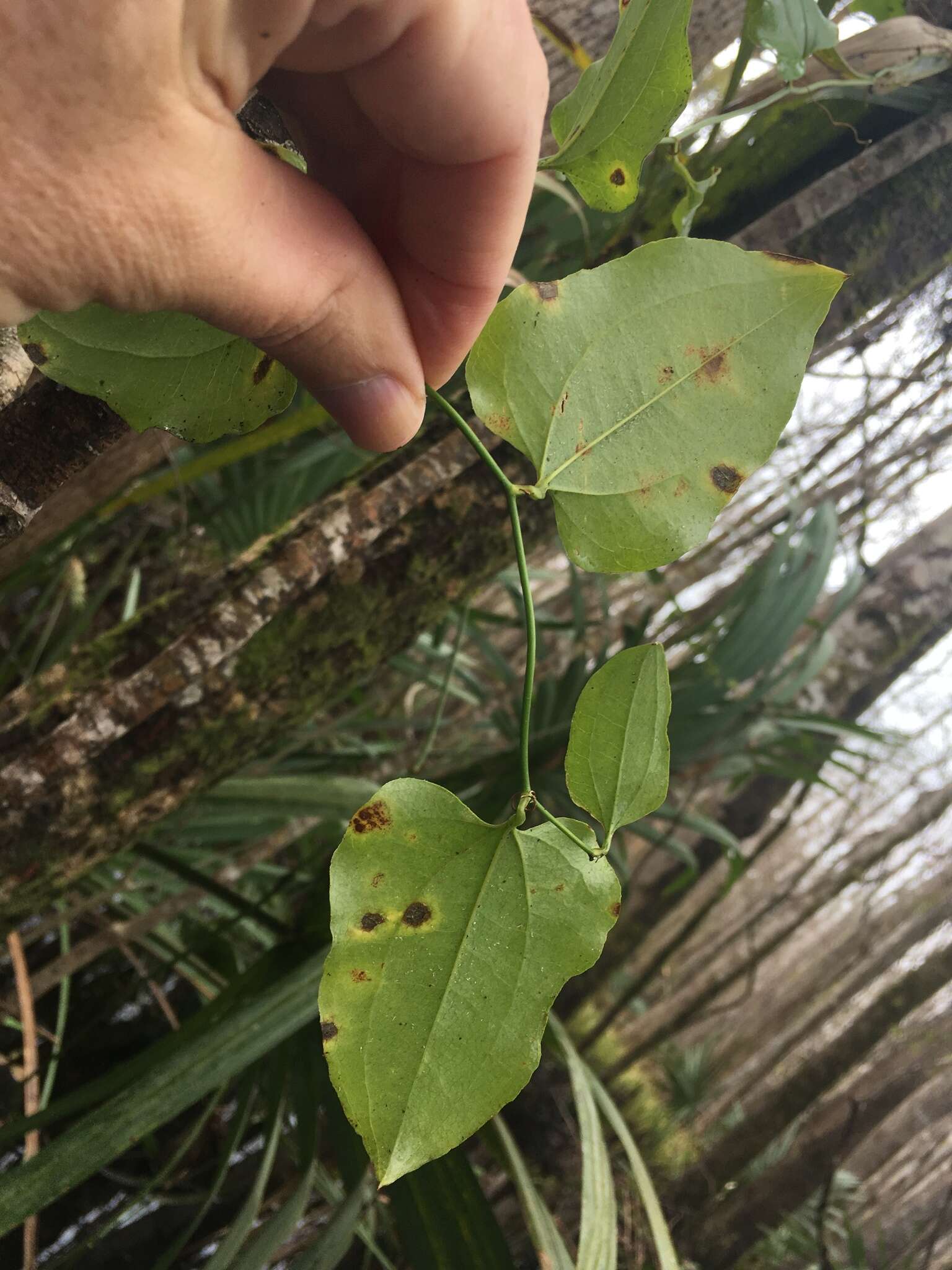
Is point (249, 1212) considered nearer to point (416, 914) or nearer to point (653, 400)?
point (416, 914)

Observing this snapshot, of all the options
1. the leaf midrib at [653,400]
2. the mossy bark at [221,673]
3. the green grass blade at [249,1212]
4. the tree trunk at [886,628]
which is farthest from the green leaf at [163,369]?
the tree trunk at [886,628]

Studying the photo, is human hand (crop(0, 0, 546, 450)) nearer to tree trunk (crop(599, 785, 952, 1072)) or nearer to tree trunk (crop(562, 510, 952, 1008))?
tree trunk (crop(562, 510, 952, 1008))

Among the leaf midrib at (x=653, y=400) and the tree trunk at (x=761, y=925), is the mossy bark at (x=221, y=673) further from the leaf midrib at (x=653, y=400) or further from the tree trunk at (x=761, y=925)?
the tree trunk at (x=761, y=925)

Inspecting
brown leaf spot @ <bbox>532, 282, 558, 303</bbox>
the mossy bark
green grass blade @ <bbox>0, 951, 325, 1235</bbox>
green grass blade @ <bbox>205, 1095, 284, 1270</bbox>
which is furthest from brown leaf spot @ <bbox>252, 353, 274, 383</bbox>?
green grass blade @ <bbox>205, 1095, 284, 1270</bbox>

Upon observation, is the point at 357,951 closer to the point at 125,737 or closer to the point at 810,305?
the point at 810,305

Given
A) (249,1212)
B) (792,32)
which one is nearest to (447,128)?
(792,32)
